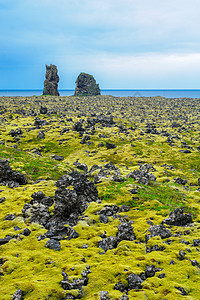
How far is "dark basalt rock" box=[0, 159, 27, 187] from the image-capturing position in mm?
28094

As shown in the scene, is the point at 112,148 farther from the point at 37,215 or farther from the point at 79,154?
the point at 37,215

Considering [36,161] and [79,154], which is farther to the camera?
[79,154]

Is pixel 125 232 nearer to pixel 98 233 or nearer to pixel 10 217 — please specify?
pixel 98 233

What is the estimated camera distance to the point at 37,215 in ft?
67.2

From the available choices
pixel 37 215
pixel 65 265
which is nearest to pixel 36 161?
pixel 37 215

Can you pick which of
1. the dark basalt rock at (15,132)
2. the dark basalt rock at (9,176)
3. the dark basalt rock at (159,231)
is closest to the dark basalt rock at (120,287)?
the dark basalt rock at (159,231)

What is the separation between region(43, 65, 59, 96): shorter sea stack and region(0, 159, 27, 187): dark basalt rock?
174878 mm

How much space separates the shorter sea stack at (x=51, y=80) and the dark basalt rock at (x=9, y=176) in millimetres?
174878

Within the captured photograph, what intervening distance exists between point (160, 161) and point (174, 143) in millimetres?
15396

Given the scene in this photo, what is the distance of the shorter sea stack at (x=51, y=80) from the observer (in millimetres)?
185875

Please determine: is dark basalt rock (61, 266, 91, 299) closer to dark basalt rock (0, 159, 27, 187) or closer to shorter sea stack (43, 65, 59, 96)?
dark basalt rock (0, 159, 27, 187)

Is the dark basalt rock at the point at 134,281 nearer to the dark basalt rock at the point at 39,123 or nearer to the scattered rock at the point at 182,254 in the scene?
the scattered rock at the point at 182,254

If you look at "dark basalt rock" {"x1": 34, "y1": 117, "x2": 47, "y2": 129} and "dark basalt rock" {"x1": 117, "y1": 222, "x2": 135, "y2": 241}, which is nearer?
"dark basalt rock" {"x1": 117, "y1": 222, "x2": 135, "y2": 241}

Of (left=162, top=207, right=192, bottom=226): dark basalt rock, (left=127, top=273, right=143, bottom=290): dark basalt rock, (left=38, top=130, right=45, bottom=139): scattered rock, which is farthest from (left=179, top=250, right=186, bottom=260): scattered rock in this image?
(left=38, top=130, right=45, bottom=139): scattered rock
